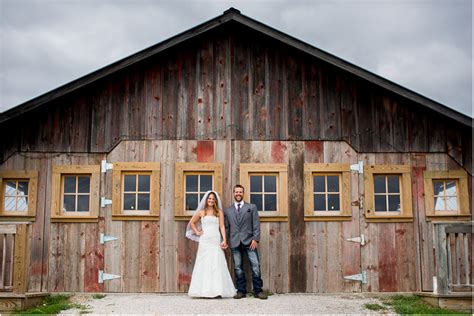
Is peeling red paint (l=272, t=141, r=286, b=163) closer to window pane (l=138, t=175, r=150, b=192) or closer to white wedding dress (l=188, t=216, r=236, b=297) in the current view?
white wedding dress (l=188, t=216, r=236, b=297)

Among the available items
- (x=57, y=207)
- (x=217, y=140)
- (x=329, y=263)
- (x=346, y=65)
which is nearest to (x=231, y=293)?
(x=329, y=263)

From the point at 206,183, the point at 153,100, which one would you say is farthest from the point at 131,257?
the point at 153,100

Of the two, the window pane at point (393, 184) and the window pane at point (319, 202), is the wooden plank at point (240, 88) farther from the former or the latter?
the window pane at point (393, 184)

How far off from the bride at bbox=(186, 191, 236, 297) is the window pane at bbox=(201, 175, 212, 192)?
44 centimetres

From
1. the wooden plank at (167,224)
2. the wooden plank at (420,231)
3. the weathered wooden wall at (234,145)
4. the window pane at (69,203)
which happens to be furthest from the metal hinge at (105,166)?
the wooden plank at (420,231)

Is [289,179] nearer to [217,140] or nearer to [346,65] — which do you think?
[217,140]

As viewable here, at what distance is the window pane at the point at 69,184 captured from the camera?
1079 centimetres

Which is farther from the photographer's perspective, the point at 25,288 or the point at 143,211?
the point at 143,211

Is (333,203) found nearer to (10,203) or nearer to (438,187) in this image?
(438,187)

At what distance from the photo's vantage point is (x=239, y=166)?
10711mm

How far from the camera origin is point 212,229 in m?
10.1

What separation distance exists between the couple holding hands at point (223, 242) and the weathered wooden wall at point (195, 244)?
0.47 metres

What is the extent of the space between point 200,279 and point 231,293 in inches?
21.7

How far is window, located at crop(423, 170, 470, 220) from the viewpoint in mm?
10773
